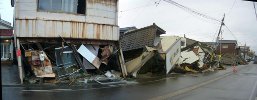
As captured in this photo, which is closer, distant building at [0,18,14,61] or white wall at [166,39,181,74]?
white wall at [166,39,181,74]

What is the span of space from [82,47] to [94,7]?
109 inches

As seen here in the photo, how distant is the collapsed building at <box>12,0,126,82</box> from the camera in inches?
778

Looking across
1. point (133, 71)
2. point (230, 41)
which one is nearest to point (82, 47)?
point (133, 71)

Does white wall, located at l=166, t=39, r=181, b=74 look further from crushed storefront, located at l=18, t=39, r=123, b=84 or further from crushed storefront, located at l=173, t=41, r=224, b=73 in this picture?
crushed storefront, located at l=18, t=39, r=123, b=84

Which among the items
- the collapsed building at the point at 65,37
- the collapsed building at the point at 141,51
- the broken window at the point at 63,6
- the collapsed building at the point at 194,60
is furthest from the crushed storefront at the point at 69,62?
the collapsed building at the point at 194,60

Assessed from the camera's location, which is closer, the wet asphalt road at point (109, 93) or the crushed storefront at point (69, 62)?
the wet asphalt road at point (109, 93)

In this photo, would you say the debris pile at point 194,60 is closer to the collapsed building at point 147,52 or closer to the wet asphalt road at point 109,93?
the collapsed building at point 147,52

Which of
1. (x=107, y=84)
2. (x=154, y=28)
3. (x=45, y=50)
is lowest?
(x=107, y=84)

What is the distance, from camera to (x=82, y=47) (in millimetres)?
22250

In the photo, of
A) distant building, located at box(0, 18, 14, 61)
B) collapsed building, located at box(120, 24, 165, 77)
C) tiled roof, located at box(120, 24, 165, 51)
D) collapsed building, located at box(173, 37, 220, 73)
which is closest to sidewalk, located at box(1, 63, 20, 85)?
collapsed building, located at box(120, 24, 165, 77)

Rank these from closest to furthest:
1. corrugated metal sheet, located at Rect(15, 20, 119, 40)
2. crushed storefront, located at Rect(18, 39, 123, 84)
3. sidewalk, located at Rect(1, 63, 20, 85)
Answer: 1. sidewalk, located at Rect(1, 63, 20, 85)
2. crushed storefront, located at Rect(18, 39, 123, 84)
3. corrugated metal sheet, located at Rect(15, 20, 119, 40)

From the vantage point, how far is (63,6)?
2158 centimetres

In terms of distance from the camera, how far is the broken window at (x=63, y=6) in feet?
68.4

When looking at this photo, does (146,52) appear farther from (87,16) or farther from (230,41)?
(230,41)
